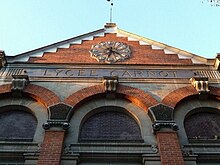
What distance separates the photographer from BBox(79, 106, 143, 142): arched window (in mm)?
11844

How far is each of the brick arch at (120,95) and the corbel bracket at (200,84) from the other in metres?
1.99

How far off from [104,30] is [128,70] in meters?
5.10

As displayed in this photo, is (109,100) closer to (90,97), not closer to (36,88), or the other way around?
(90,97)

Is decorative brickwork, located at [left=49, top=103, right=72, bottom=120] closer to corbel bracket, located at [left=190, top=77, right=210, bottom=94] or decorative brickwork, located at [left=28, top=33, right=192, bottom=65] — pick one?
decorative brickwork, located at [left=28, top=33, right=192, bottom=65]

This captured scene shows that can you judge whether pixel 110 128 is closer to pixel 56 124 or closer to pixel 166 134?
pixel 56 124

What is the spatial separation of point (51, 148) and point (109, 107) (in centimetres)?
322

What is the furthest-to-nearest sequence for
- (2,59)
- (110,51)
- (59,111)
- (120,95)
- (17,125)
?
(110,51)
(2,59)
(120,95)
(17,125)
(59,111)

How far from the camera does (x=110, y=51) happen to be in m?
16.7

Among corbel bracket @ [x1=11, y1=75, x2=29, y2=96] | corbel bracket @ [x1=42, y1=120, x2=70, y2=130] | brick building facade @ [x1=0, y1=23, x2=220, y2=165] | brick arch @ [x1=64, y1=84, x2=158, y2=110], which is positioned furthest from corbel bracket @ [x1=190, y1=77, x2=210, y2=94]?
A: corbel bracket @ [x1=11, y1=75, x2=29, y2=96]

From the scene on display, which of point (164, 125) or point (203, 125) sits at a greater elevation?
point (203, 125)

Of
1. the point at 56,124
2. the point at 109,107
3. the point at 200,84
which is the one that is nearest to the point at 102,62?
the point at 109,107

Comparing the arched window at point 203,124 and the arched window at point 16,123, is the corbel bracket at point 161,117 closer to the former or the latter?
the arched window at point 203,124

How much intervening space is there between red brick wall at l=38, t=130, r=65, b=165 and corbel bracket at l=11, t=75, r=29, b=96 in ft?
8.95

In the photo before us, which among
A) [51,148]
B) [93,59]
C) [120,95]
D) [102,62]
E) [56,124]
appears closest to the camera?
[51,148]
